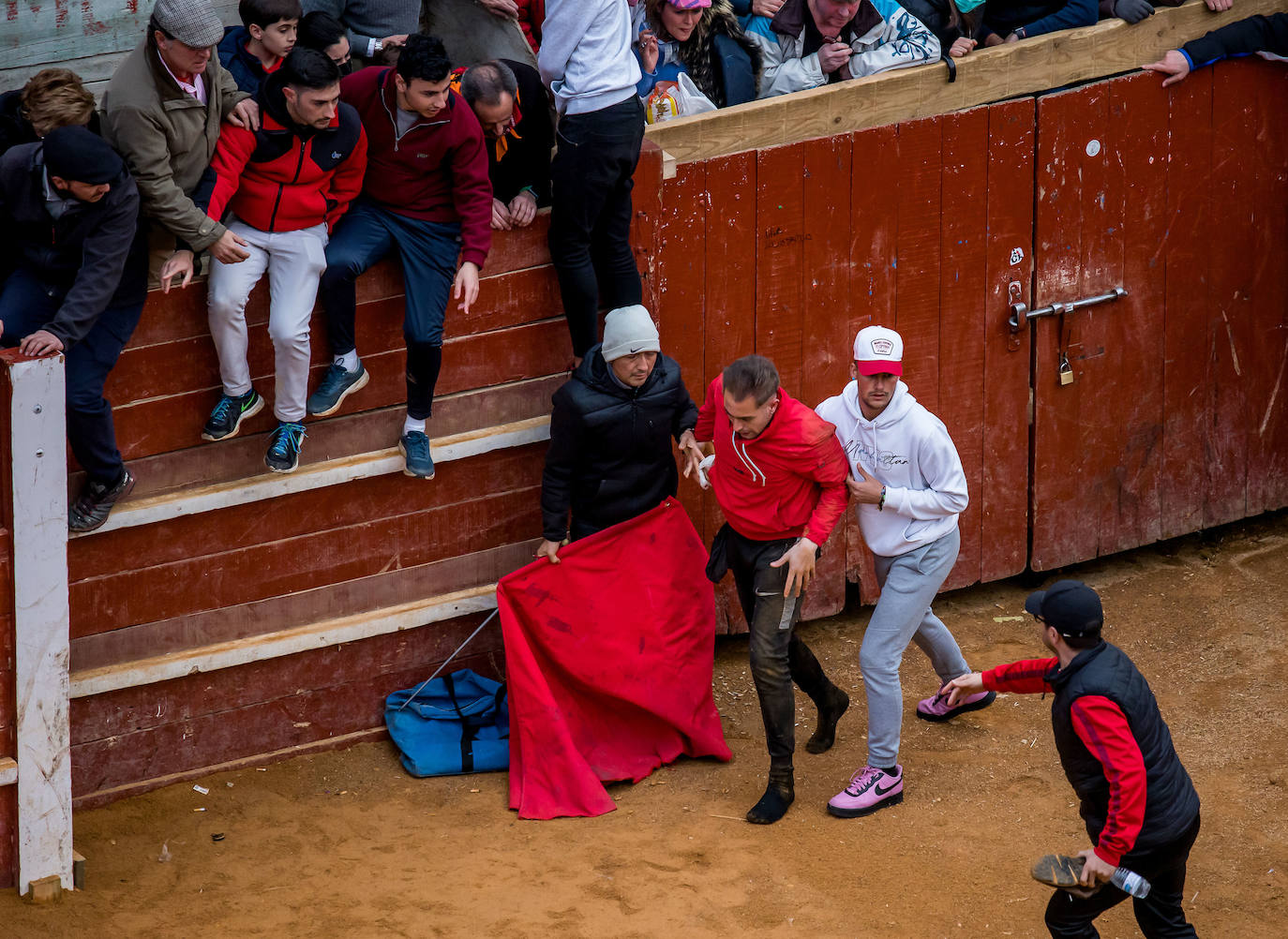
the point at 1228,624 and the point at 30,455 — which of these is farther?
the point at 1228,624

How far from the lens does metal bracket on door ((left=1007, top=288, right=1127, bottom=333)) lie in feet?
29.2

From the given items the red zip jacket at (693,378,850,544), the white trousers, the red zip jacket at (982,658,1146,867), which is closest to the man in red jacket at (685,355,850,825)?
the red zip jacket at (693,378,850,544)

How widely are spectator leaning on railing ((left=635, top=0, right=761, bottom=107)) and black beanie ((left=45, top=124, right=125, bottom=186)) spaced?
9.86 ft

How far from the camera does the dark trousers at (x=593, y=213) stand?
23.8 feet

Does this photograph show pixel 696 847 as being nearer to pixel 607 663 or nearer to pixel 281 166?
pixel 607 663

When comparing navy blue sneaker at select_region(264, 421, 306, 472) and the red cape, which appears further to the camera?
the red cape

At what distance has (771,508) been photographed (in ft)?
22.8

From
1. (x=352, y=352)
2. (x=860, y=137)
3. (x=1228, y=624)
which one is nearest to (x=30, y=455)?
(x=352, y=352)

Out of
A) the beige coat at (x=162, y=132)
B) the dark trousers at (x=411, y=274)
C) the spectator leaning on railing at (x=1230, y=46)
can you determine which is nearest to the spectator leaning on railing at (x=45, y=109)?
the beige coat at (x=162, y=132)

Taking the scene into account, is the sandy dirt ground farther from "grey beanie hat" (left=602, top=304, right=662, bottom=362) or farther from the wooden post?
"grey beanie hat" (left=602, top=304, right=662, bottom=362)

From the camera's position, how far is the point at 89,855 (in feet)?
22.5

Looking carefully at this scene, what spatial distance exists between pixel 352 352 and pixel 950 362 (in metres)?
3.34

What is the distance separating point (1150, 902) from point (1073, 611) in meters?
1.14

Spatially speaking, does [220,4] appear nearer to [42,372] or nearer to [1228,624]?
[42,372]
